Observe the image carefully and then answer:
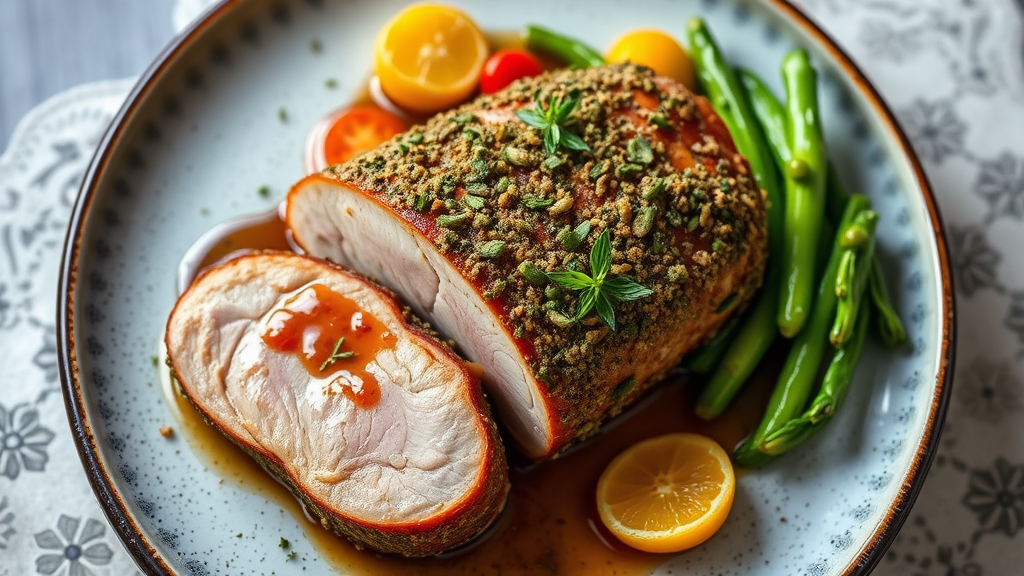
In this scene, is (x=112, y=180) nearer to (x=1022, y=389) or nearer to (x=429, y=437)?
(x=429, y=437)

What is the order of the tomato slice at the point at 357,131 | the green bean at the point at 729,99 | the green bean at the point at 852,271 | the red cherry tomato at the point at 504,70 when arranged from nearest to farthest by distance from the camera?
the green bean at the point at 852,271, the green bean at the point at 729,99, the tomato slice at the point at 357,131, the red cherry tomato at the point at 504,70

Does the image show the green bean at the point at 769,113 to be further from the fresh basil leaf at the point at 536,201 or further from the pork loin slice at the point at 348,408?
the pork loin slice at the point at 348,408

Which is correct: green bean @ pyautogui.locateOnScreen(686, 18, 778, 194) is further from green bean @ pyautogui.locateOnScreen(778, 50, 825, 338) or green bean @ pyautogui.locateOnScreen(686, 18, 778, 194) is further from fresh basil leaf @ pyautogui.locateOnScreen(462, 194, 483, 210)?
fresh basil leaf @ pyautogui.locateOnScreen(462, 194, 483, 210)

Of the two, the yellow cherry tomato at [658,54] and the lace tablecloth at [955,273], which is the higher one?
the yellow cherry tomato at [658,54]

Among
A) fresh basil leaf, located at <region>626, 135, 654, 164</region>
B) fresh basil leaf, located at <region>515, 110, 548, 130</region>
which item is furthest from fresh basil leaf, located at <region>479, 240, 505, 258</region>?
fresh basil leaf, located at <region>626, 135, 654, 164</region>

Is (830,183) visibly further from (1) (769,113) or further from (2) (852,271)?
(2) (852,271)

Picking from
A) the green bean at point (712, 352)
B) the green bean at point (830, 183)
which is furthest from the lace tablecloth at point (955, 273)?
the green bean at point (712, 352)

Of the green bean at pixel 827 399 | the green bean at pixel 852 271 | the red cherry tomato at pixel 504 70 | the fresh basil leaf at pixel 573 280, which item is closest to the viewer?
the fresh basil leaf at pixel 573 280

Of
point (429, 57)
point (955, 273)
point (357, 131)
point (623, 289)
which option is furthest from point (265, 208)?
point (955, 273)
